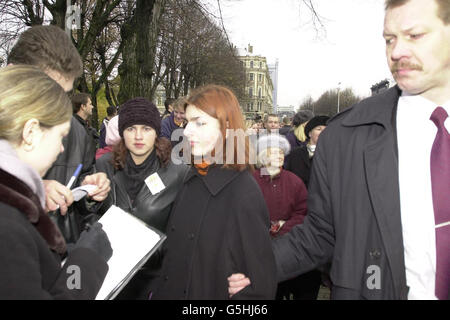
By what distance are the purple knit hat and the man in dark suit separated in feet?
5.76

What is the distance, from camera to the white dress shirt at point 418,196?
1618mm

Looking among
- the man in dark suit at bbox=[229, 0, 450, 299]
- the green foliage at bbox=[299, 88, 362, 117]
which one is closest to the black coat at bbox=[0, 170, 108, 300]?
the man in dark suit at bbox=[229, 0, 450, 299]

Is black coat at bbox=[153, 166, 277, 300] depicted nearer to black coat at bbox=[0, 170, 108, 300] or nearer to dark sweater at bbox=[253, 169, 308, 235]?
black coat at bbox=[0, 170, 108, 300]

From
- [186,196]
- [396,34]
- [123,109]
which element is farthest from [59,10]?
[396,34]

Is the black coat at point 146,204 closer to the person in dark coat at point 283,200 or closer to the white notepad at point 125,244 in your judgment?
the white notepad at point 125,244

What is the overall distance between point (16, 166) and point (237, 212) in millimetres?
1139

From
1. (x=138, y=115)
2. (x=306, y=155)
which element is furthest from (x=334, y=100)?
(x=138, y=115)

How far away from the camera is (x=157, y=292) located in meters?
2.34

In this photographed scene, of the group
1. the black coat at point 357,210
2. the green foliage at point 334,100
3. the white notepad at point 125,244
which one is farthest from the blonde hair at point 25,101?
the green foliage at point 334,100

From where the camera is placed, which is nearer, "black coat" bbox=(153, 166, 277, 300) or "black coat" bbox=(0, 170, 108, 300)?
"black coat" bbox=(0, 170, 108, 300)

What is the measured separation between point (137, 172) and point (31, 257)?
186 cm

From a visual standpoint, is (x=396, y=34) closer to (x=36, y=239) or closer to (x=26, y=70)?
(x=26, y=70)

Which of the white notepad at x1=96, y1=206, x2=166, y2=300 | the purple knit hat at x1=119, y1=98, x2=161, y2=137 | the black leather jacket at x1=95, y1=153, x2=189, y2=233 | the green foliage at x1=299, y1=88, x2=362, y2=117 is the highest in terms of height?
the green foliage at x1=299, y1=88, x2=362, y2=117

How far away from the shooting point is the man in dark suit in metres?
1.62
